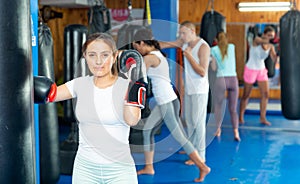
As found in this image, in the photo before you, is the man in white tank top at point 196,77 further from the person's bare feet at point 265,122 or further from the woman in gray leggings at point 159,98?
the person's bare feet at point 265,122

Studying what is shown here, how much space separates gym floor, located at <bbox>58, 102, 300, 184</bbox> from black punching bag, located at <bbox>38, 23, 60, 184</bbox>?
63 centimetres

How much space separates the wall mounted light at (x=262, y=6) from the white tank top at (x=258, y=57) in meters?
1.22

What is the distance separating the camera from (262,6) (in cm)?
625

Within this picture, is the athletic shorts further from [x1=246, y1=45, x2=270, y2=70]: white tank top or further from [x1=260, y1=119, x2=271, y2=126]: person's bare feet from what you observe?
[x1=260, y1=119, x2=271, y2=126]: person's bare feet

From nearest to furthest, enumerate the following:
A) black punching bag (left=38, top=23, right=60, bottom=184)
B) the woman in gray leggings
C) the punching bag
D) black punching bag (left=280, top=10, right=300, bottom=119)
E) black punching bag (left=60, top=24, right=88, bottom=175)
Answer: black punching bag (left=38, top=23, right=60, bottom=184), the woman in gray leggings, black punching bag (left=280, top=10, right=300, bottom=119), black punching bag (left=60, top=24, right=88, bottom=175), the punching bag

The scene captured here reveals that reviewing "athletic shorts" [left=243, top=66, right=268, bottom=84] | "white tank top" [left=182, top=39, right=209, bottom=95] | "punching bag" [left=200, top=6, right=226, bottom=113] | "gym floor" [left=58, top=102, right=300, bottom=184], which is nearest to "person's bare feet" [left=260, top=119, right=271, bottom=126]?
"gym floor" [left=58, top=102, right=300, bottom=184]

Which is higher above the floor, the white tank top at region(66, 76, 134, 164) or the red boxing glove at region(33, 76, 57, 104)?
the red boxing glove at region(33, 76, 57, 104)

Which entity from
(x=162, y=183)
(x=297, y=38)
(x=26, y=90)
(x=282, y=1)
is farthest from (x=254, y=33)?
(x=26, y=90)

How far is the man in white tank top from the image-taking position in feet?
10.1

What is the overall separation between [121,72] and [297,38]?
1777 mm

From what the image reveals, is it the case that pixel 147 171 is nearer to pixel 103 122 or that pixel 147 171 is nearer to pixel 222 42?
pixel 222 42

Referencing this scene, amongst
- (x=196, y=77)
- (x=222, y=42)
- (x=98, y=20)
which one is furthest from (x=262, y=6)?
(x=196, y=77)

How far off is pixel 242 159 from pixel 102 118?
2479mm

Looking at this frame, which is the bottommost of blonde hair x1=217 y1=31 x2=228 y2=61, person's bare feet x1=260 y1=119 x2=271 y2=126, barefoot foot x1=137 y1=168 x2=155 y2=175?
person's bare feet x1=260 y1=119 x2=271 y2=126
